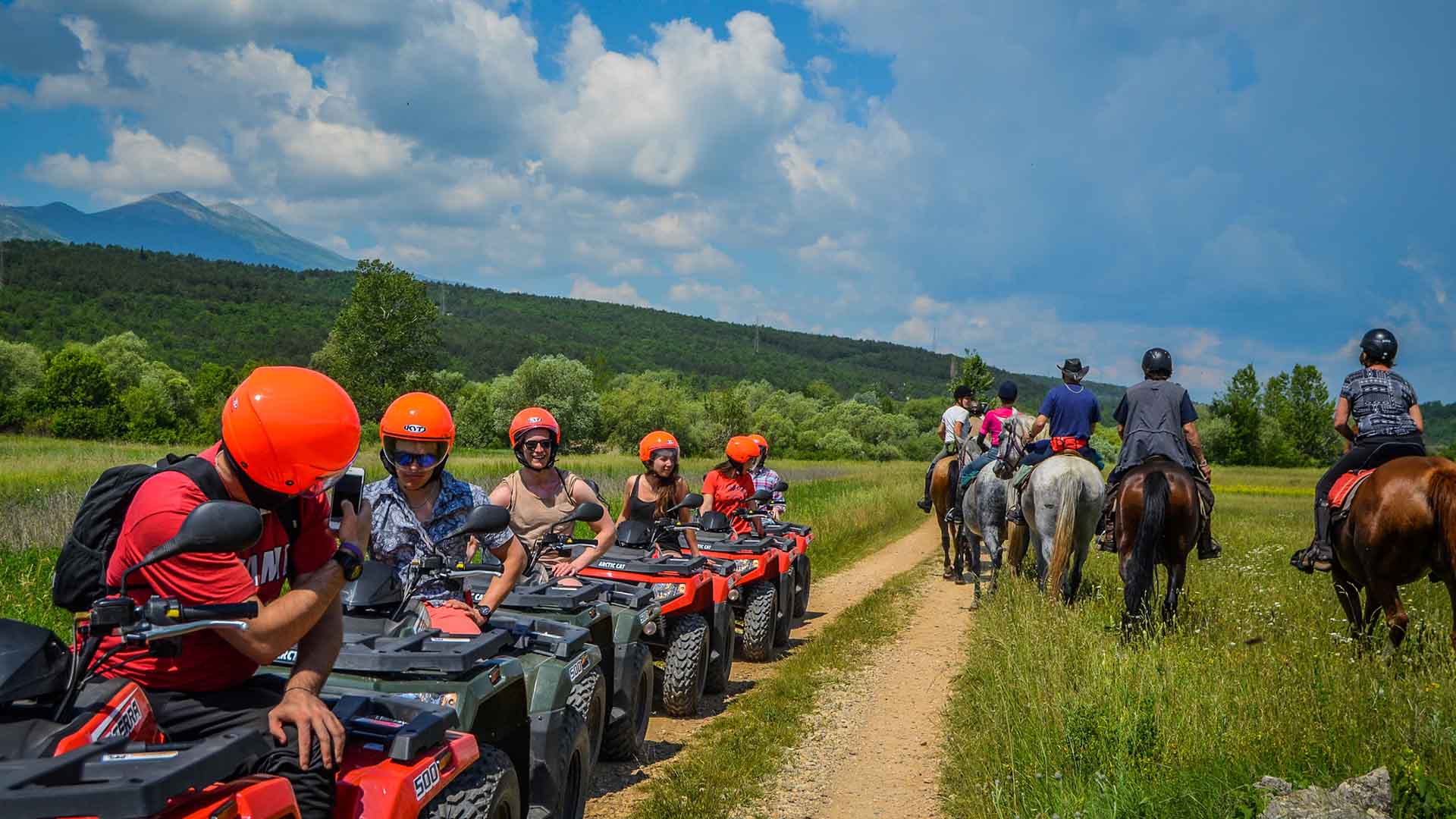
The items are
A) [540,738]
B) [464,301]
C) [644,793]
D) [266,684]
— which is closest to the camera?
[266,684]

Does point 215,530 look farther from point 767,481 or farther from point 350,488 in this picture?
point 767,481

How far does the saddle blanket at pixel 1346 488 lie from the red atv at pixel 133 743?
8.02 meters

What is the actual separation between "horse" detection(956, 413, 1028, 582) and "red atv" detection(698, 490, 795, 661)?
3.92 m

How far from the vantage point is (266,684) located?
121 inches

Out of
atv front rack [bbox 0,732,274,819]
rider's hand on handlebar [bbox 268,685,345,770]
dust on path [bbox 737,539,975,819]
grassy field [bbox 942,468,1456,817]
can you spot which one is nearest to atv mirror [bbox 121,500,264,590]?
atv front rack [bbox 0,732,274,819]

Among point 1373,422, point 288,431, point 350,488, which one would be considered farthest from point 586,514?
point 1373,422

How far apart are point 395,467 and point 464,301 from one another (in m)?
169

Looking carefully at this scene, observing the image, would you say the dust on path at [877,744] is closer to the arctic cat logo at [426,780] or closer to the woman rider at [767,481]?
the woman rider at [767,481]

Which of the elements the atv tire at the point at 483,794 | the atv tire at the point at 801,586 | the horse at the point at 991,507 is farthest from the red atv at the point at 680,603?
the horse at the point at 991,507

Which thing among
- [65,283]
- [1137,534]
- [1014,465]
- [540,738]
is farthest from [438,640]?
[65,283]

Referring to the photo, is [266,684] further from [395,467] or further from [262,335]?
[262,335]

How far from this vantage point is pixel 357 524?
194 inches

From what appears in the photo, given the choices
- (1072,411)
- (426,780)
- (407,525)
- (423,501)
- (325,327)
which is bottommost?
(426,780)

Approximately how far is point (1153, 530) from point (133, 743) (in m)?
8.42
